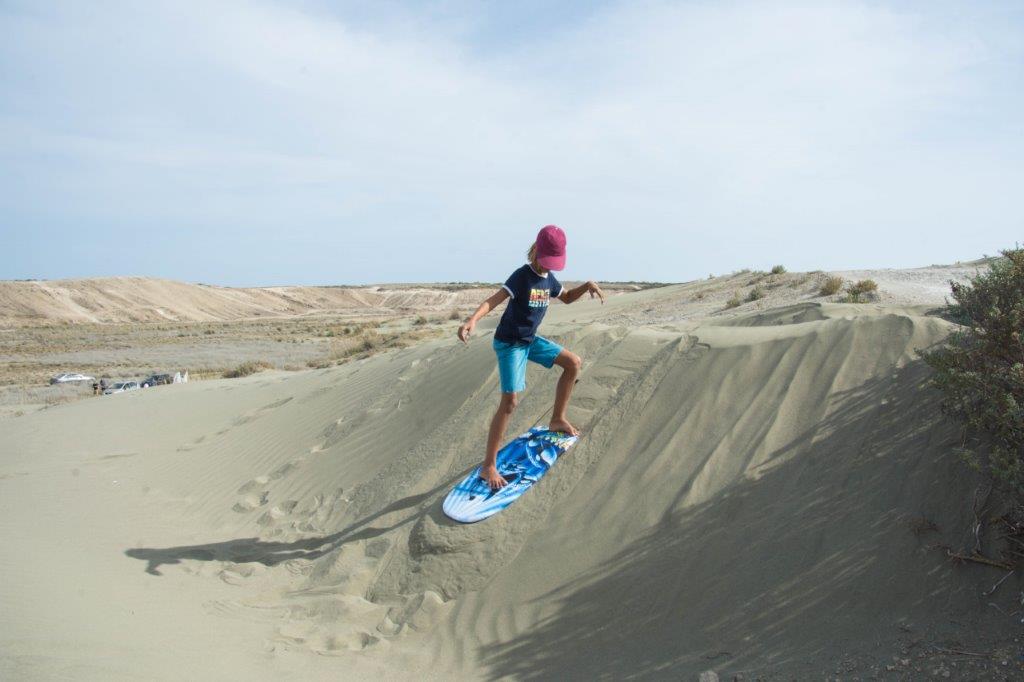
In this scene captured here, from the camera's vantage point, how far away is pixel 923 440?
13.1 feet

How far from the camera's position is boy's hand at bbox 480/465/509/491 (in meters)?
5.19

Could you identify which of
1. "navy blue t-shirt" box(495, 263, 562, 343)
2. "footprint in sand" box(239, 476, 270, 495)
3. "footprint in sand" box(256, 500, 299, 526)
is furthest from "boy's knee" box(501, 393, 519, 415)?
"footprint in sand" box(239, 476, 270, 495)

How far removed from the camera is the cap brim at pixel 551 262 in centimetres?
501

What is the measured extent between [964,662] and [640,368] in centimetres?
323

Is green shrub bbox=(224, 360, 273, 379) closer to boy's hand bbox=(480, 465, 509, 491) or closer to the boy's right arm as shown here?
boy's hand bbox=(480, 465, 509, 491)

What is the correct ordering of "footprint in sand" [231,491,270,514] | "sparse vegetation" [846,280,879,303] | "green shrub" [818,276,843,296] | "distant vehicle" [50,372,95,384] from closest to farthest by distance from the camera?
1. "footprint in sand" [231,491,270,514]
2. "sparse vegetation" [846,280,879,303]
3. "green shrub" [818,276,843,296]
4. "distant vehicle" [50,372,95,384]

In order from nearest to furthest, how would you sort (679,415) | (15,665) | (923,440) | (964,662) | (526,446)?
(964,662) → (15,665) → (923,440) → (679,415) → (526,446)

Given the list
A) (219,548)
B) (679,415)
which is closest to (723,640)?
(679,415)

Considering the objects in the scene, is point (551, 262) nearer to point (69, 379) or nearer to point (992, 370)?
point (992, 370)

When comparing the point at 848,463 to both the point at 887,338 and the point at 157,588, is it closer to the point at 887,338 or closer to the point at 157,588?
the point at 887,338

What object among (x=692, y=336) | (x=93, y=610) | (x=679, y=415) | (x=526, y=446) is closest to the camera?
(x=93, y=610)

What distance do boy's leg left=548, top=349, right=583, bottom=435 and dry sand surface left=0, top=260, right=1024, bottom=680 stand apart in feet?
0.50

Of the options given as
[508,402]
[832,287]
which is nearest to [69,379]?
[832,287]

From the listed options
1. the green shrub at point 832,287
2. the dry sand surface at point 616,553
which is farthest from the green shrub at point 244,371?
the green shrub at point 832,287
